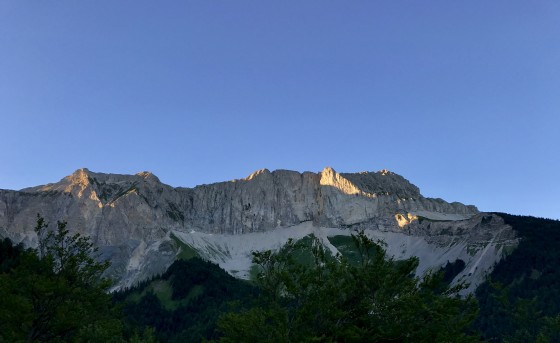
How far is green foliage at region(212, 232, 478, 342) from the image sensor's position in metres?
31.2

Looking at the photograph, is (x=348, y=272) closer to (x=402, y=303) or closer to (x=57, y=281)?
(x=402, y=303)

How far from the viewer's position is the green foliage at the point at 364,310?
31172 millimetres

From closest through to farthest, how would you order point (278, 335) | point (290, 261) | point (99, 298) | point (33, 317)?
point (278, 335), point (33, 317), point (290, 261), point (99, 298)

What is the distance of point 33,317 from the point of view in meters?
39.4

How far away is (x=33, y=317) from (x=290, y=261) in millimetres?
19651

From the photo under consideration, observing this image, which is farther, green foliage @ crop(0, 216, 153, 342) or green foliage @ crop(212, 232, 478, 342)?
green foliage @ crop(0, 216, 153, 342)

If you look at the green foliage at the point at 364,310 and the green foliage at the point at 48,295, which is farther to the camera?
the green foliage at the point at 48,295

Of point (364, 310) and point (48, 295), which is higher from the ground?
point (48, 295)

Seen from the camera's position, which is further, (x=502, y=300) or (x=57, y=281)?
(x=502, y=300)

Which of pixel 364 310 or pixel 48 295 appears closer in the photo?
pixel 364 310

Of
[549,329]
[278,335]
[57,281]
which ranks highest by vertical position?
[57,281]

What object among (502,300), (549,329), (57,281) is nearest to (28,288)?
(57,281)

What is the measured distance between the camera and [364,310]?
108 ft

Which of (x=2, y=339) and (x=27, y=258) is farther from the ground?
(x=27, y=258)
